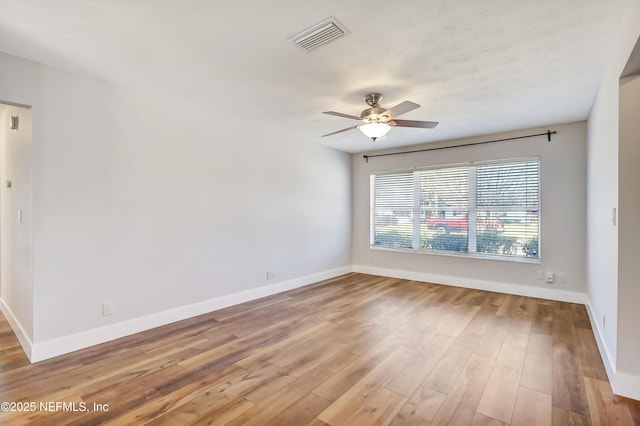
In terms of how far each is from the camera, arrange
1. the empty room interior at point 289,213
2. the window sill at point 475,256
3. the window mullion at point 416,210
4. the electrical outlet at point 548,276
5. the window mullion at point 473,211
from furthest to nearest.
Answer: the window mullion at point 416,210
the window mullion at point 473,211
the window sill at point 475,256
the electrical outlet at point 548,276
the empty room interior at point 289,213

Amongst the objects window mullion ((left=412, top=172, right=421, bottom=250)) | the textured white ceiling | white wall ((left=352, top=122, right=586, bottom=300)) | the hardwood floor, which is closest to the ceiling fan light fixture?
the textured white ceiling

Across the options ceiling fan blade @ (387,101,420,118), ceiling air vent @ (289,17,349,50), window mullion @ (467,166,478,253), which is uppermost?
ceiling air vent @ (289,17,349,50)

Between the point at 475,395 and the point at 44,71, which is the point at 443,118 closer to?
the point at 475,395

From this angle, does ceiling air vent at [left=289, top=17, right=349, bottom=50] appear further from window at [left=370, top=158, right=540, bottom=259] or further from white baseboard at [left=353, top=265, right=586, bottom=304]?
white baseboard at [left=353, top=265, right=586, bottom=304]

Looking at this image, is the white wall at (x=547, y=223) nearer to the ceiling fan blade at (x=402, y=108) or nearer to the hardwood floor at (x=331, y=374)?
the hardwood floor at (x=331, y=374)

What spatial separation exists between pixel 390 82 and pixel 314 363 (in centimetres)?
258

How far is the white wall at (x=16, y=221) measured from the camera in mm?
2613

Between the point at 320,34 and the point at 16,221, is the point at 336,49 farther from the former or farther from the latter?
the point at 16,221

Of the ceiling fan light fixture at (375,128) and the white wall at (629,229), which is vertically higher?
the ceiling fan light fixture at (375,128)

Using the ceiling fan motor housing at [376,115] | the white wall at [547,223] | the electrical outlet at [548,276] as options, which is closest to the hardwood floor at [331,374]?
the electrical outlet at [548,276]

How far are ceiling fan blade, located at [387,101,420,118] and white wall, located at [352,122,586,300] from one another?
2567 mm

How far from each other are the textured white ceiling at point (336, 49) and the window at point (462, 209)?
4.39 feet

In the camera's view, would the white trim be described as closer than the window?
Yes

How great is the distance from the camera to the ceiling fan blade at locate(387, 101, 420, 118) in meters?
2.60
